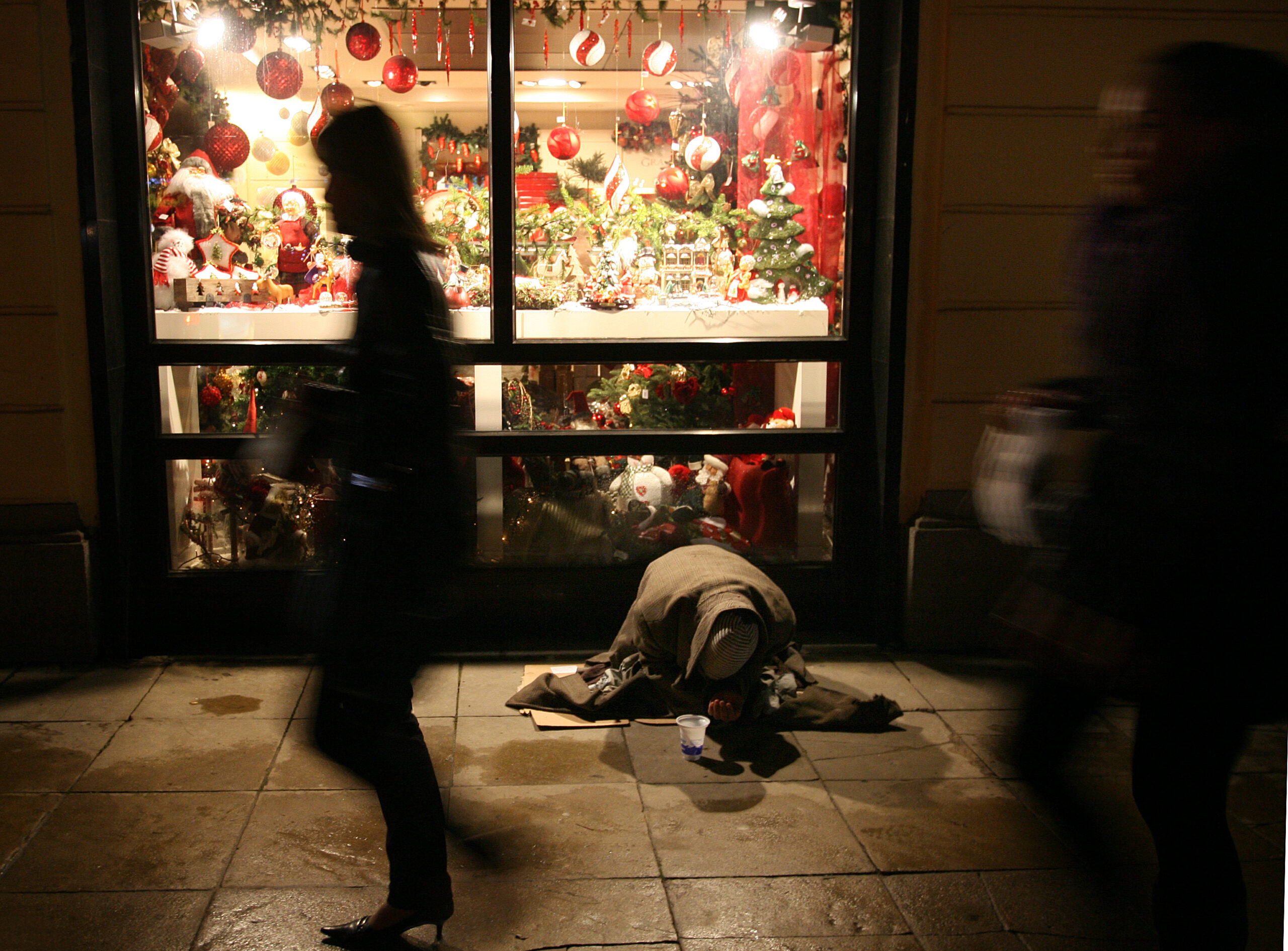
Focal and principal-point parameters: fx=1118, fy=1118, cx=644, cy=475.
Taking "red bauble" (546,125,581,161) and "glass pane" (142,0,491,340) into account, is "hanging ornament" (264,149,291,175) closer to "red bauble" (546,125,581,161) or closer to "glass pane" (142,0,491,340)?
"glass pane" (142,0,491,340)

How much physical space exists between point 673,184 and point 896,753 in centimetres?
303

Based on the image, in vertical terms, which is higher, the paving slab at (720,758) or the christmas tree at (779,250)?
the christmas tree at (779,250)

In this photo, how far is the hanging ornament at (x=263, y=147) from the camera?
548 cm

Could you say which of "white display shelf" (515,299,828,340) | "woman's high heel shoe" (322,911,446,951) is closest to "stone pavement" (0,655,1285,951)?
"woman's high heel shoe" (322,911,446,951)

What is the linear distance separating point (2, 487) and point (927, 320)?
426cm

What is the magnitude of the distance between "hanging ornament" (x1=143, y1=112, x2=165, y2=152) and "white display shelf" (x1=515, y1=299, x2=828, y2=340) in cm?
185

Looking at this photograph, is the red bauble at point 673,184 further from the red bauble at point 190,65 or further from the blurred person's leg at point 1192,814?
the blurred person's leg at point 1192,814

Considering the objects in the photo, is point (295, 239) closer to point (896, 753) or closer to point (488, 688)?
point (488, 688)

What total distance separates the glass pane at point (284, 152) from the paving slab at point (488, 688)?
5.25ft

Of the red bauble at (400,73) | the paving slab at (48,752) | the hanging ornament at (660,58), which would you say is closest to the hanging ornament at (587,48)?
the hanging ornament at (660,58)

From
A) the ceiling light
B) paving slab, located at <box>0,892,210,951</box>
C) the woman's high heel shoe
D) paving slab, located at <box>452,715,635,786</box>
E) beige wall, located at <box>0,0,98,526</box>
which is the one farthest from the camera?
the ceiling light

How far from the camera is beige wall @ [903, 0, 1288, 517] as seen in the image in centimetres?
502

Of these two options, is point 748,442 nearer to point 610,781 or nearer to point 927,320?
point 927,320

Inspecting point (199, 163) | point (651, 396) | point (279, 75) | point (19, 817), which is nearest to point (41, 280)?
point (199, 163)
